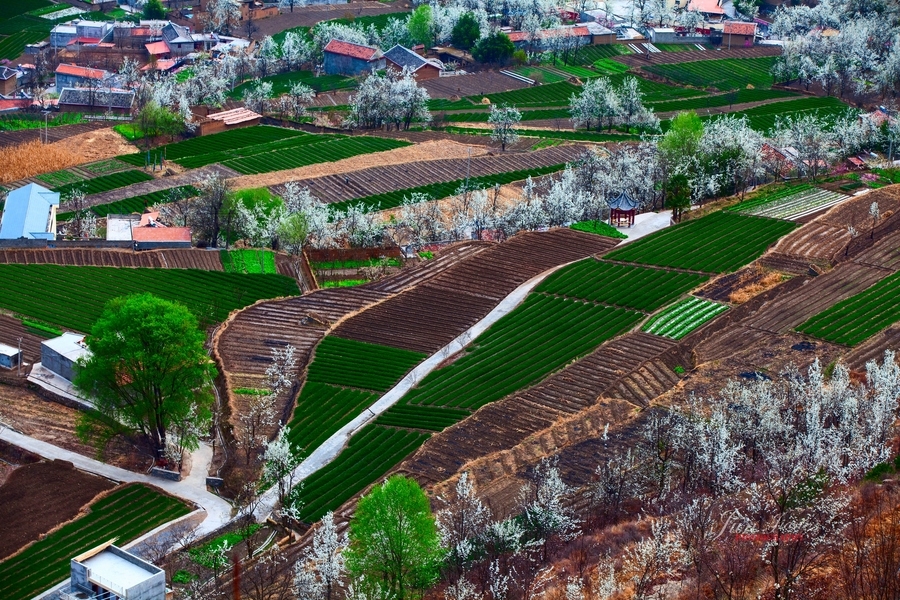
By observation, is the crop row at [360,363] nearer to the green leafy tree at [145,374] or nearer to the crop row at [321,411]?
the crop row at [321,411]

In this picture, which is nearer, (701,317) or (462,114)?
(701,317)

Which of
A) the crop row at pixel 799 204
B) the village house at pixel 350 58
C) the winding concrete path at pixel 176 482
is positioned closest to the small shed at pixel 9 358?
the winding concrete path at pixel 176 482

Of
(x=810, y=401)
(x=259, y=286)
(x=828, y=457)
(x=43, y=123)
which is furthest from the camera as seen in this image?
(x=43, y=123)

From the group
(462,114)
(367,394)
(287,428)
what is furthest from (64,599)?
(462,114)

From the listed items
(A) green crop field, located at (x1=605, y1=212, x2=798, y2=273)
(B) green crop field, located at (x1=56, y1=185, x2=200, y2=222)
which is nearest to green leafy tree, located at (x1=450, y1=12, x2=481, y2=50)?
(B) green crop field, located at (x1=56, y1=185, x2=200, y2=222)

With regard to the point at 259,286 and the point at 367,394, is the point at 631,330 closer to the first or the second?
the point at 367,394
